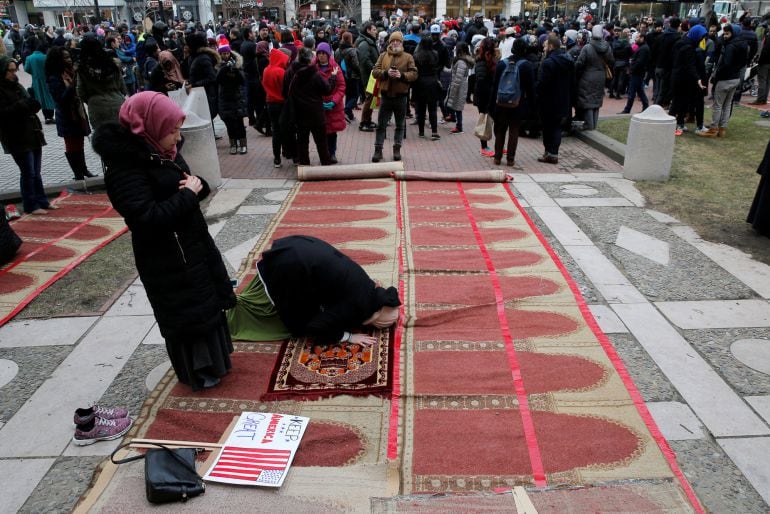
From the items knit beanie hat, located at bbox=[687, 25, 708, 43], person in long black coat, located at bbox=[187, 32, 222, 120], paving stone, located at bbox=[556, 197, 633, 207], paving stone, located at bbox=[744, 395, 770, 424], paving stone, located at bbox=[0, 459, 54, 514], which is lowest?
paving stone, located at bbox=[0, 459, 54, 514]

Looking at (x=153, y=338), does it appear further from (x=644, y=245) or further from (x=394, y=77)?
(x=394, y=77)

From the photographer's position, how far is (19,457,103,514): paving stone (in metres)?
2.86

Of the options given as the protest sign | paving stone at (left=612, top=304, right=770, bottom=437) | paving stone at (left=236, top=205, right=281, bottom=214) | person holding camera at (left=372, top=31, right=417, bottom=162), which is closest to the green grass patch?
paving stone at (left=612, top=304, right=770, bottom=437)

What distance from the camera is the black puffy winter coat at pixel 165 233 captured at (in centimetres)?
299

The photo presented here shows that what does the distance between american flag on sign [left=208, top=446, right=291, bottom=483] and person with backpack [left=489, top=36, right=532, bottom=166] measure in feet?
20.7

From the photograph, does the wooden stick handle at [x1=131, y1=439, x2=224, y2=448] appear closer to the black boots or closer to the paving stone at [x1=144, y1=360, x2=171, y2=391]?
the paving stone at [x1=144, y1=360, x2=171, y2=391]

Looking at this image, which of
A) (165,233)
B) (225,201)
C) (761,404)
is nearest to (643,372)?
(761,404)

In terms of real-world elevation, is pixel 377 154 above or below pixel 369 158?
above

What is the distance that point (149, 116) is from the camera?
2.99m

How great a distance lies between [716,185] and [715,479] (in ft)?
19.3

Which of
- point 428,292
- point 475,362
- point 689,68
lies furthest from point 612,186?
point 475,362

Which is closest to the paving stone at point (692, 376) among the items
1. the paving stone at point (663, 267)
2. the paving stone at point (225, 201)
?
the paving stone at point (663, 267)

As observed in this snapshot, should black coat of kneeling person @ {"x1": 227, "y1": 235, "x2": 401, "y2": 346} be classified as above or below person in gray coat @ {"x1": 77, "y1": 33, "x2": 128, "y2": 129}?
below

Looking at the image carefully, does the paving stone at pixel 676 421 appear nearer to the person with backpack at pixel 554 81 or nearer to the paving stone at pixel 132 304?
the paving stone at pixel 132 304
